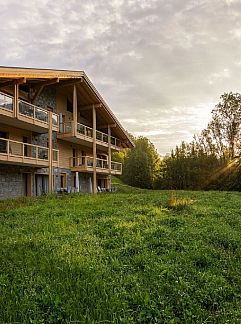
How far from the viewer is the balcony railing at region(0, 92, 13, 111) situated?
1667 cm

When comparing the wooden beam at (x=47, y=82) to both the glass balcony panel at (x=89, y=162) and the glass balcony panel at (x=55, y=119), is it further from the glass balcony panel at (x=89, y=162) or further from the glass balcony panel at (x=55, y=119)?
the glass balcony panel at (x=89, y=162)

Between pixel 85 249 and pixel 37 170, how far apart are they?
16.3m

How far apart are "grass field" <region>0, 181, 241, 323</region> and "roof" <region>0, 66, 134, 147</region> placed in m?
10.1

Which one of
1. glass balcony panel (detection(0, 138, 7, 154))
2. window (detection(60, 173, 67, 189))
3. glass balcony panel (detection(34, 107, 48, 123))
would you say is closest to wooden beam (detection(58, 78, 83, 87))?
glass balcony panel (detection(34, 107, 48, 123))

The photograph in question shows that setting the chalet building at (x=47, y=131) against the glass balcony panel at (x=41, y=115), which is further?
the glass balcony panel at (x=41, y=115)

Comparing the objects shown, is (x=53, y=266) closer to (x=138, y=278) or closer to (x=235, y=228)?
(x=138, y=278)

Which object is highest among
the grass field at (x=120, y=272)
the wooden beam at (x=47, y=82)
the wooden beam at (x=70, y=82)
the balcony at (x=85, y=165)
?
the wooden beam at (x=70, y=82)

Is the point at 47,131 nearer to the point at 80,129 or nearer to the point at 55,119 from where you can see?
the point at 55,119

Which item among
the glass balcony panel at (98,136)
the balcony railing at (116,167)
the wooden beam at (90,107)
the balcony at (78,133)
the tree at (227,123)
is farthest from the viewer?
the tree at (227,123)

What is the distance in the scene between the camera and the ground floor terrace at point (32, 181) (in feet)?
63.2

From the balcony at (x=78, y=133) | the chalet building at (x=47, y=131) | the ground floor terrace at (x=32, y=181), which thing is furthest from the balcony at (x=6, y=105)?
the balcony at (x=78, y=133)

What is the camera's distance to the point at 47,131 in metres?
22.2

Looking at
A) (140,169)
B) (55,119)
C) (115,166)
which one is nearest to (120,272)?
(55,119)

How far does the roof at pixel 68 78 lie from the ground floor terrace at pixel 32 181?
5458mm
